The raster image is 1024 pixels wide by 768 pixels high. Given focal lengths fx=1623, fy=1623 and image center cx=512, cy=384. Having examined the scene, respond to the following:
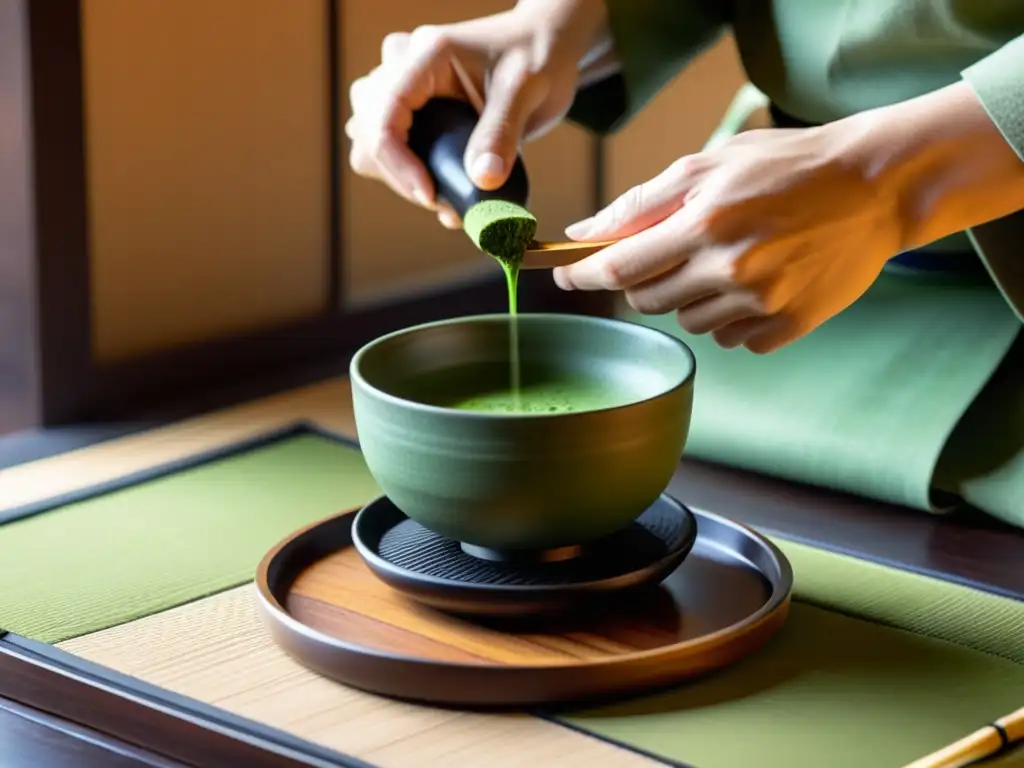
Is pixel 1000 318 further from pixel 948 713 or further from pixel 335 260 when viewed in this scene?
pixel 335 260

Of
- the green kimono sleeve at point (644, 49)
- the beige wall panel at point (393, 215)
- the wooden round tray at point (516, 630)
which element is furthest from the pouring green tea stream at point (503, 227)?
the beige wall panel at point (393, 215)

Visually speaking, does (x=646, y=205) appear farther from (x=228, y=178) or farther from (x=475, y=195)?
(x=228, y=178)

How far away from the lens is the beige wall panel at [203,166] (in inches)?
67.1

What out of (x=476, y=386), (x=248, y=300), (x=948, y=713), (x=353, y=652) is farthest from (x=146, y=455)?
(x=948, y=713)

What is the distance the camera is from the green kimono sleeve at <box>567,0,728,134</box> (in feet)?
5.05

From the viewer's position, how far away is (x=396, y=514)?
3.84ft

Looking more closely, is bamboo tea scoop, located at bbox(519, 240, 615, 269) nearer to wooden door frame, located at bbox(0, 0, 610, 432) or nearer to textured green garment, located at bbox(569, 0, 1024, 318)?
textured green garment, located at bbox(569, 0, 1024, 318)

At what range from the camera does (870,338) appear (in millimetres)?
1512

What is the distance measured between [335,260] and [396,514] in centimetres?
86

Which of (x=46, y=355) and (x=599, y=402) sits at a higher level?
(x=599, y=402)

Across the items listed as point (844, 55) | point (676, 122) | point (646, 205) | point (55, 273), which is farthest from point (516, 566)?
point (676, 122)

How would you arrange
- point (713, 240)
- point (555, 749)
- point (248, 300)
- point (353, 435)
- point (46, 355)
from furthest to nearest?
point (248, 300) < point (46, 355) < point (353, 435) < point (713, 240) < point (555, 749)

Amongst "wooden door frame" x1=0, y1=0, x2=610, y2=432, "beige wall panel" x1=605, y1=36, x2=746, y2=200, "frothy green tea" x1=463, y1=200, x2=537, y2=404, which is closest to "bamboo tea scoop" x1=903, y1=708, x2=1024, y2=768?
"frothy green tea" x1=463, y1=200, x2=537, y2=404

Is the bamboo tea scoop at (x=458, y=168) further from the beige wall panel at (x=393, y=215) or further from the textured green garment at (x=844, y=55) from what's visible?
the beige wall panel at (x=393, y=215)
